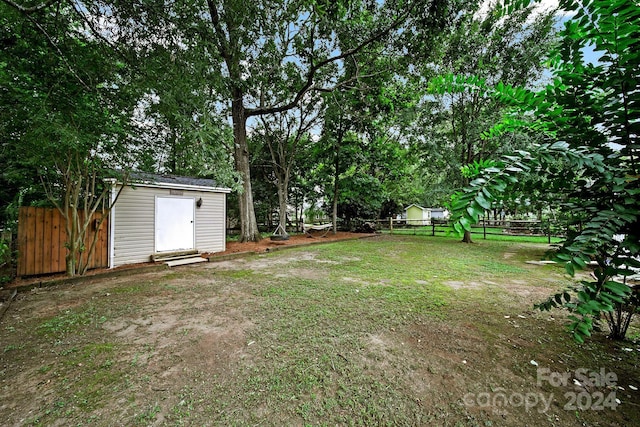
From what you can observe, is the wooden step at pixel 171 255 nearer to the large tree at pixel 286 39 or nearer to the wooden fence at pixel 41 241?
the wooden fence at pixel 41 241

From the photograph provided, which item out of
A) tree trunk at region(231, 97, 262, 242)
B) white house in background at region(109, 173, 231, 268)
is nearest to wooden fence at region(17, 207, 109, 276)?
white house in background at region(109, 173, 231, 268)

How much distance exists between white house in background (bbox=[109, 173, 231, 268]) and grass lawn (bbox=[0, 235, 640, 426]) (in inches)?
86.4

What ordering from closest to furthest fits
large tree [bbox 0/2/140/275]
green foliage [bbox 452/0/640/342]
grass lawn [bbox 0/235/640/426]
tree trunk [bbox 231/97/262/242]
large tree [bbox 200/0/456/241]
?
1. green foliage [bbox 452/0/640/342]
2. grass lawn [bbox 0/235/640/426]
3. large tree [bbox 0/2/140/275]
4. large tree [bbox 200/0/456/241]
5. tree trunk [bbox 231/97/262/242]

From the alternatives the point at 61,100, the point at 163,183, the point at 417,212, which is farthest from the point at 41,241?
the point at 417,212

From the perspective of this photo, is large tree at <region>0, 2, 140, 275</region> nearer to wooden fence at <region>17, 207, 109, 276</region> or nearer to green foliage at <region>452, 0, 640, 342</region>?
wooden fence at <region>17, 207, 109, 276</region>

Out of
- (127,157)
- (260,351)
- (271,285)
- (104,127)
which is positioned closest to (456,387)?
(260,351)

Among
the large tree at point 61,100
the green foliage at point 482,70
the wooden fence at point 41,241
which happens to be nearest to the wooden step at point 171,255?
the wooden fence at point 41,241

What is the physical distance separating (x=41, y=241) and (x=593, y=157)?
8052mm

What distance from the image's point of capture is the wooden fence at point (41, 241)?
4641 millimetres

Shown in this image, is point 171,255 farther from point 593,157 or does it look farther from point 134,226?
point 593,157

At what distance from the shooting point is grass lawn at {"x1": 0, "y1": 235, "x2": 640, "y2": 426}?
1.59 m

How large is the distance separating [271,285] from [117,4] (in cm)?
509

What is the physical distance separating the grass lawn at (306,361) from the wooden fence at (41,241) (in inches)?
52.5

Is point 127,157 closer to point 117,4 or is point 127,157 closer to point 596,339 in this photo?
point 117,4
